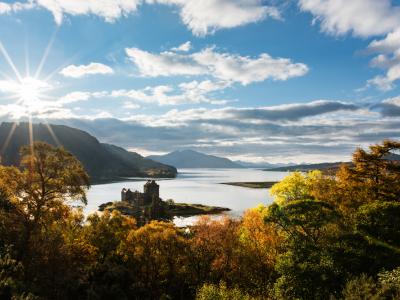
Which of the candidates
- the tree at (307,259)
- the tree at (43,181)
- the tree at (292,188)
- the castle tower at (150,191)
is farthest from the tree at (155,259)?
the castle tower at (150,191)

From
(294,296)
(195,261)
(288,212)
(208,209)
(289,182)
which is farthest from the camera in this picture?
(208,209)

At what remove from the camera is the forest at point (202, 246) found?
126 ft

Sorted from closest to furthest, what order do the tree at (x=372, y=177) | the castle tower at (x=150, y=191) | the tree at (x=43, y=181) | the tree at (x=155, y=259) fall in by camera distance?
the tree at (x=43, y=181)
the tree at (x=155, y=259)
the tree at (x=372, y=177)
the castle tower at (x=150, y=191)

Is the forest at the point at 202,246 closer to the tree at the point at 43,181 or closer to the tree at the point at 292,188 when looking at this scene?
the tree at the point at 43,181

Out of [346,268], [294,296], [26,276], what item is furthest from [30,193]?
[346,268]

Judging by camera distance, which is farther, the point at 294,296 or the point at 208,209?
the point at 208,209

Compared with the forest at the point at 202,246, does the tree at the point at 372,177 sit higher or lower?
higher

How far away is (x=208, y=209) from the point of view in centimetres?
19662

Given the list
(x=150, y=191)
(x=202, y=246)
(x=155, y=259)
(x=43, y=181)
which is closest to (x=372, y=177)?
(x=202, y=246)

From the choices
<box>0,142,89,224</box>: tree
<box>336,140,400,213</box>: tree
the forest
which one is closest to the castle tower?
the forest

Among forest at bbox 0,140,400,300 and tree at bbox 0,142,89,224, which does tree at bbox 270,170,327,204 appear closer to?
forest at bbox 0,140,400,300

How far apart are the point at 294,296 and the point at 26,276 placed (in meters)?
27.1

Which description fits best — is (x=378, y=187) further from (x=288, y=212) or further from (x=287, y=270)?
(x=287, y=270)

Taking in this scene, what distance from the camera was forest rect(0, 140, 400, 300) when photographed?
126 feet
